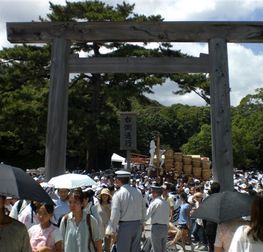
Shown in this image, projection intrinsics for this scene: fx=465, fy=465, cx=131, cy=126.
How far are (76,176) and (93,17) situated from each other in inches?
533

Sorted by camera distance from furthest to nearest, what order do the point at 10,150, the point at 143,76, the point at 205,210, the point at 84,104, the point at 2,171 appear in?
the point at 10,150 → the point at 84,104 → the point at 143,76 → the point at 205,210 → the point at 2,171

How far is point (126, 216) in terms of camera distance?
6.36 metres

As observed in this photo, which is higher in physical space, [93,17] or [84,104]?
[93,17]

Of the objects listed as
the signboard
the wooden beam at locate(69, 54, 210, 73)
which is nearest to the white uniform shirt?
the wooden beam at locate(69, 54, 210, 73)

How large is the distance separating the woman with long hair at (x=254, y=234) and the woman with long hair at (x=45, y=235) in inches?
70.3

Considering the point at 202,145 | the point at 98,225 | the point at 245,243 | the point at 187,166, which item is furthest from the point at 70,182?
the point at 202,145

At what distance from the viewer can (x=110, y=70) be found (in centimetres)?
866

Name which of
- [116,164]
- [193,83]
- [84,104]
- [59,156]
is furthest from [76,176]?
[116,164]

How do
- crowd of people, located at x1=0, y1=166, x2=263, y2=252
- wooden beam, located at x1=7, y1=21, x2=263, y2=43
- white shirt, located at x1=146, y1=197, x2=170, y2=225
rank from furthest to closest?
1. wooden beam, located at x1=7, y1=21, x2=263, y2=43
2. white shirt, located at x1=146, y1=197, x2=170, y2=225
3. crowd of people, located at x1=0, y1=166, x2=263, y2=252

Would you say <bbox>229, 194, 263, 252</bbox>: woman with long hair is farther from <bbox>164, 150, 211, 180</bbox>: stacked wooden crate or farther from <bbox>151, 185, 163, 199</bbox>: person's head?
<bbox>164, 150, 211, 180</bbox>: stacked wooden crate

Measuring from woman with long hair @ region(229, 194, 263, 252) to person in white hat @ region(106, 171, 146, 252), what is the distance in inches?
141

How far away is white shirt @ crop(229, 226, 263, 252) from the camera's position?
279cm

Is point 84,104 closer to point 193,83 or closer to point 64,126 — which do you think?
point 193,83

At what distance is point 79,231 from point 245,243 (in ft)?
6.47
